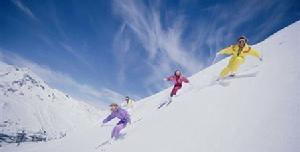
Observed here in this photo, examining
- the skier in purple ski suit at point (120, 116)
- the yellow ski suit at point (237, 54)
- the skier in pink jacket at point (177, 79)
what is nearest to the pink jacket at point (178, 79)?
the skier in pink jacket at point (177, 79)

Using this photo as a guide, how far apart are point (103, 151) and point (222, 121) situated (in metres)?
4.96

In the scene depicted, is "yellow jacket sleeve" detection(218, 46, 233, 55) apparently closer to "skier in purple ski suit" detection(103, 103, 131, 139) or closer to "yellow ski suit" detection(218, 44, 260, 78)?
"yellow ski suit" detection(218, 44, 260, 78)

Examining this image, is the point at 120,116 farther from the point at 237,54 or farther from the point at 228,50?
the point at 237,54

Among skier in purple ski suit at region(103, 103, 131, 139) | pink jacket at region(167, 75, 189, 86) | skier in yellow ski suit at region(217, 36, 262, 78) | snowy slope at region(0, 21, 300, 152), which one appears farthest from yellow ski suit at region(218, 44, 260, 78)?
skier in purple ski suit at region(103, 103, 131, 139)

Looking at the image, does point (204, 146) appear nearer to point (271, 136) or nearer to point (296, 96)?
point (271, 136)

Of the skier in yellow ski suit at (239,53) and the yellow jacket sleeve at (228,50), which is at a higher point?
the yellow jacket sleeve at (228,50)

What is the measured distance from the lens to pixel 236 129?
7.25m

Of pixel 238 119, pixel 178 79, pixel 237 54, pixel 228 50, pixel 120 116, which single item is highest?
pixel 178 79

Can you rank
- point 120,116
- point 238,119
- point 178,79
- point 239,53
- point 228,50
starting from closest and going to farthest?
point 238,119
point 239,53
point 228,50
point 120,116
point 178,79

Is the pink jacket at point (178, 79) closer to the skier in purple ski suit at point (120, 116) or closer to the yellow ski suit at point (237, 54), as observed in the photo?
the yellow ski suit at point (237, 54)

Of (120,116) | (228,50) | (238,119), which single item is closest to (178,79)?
(228,50)

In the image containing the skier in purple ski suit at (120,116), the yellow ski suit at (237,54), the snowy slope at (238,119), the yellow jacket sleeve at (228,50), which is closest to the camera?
the snowy slope at (238,119)

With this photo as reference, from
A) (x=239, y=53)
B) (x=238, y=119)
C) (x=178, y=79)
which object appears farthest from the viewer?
(x=178, y=79)

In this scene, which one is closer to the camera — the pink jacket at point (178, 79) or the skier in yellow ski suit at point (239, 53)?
the skier in yellow ski suit at point (239, 53)
